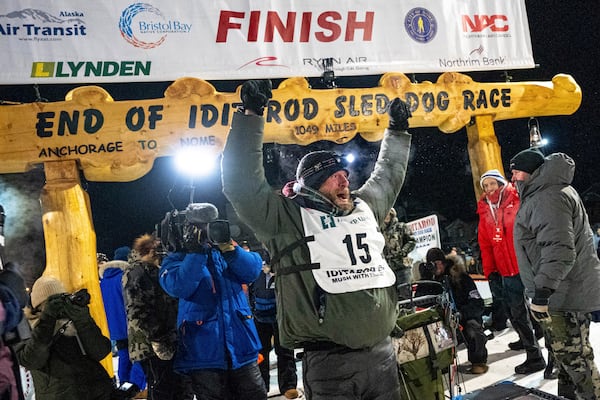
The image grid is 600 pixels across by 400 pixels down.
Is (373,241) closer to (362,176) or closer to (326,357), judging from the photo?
(326,357)

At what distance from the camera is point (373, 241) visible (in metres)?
2.49

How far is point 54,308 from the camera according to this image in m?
2.86

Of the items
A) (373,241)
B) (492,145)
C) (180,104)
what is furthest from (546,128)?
(373,241)

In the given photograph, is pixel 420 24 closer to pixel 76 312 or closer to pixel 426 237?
pixel 426 237

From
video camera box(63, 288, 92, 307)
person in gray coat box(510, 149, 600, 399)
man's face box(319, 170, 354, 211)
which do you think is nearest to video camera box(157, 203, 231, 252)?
video camera box(63, 288, 92, 307)

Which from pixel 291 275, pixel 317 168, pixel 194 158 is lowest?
pixel 291 275

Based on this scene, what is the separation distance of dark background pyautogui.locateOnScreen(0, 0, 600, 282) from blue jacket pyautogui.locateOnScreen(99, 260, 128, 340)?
1.99 metres

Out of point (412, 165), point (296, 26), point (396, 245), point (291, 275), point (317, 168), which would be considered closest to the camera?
point (291, 275)

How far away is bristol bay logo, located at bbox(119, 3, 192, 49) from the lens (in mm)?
5758

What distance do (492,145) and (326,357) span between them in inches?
229

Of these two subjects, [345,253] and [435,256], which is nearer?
[345,253]

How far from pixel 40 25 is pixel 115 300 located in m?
3.33

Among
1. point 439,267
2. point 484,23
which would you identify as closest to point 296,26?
point 484,23

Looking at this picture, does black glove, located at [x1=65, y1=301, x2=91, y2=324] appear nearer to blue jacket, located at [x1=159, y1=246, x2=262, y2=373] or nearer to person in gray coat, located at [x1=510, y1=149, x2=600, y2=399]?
blue jacket, located at [x1=159, y1=246, x2=262, y2=373]
